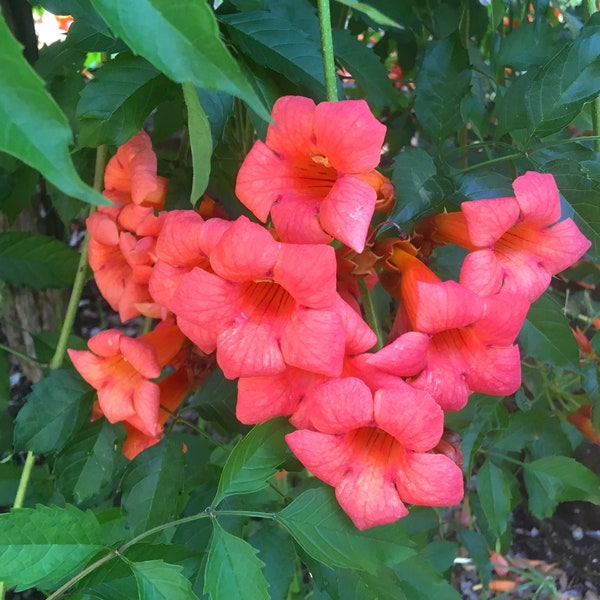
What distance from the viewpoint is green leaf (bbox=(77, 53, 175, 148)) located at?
879 mm

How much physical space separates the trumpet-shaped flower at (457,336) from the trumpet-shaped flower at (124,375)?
0.39 metres

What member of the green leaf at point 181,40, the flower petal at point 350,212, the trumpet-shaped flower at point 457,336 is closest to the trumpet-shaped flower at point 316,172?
the flower petal at point 350,212

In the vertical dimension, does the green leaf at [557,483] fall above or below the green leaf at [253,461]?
below

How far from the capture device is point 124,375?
1000 mm

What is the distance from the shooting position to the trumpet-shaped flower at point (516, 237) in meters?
0.77

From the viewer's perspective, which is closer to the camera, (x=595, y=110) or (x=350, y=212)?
(x=350, y=212)

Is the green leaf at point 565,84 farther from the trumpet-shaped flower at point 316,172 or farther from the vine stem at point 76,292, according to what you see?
the vine stem at point 76,292

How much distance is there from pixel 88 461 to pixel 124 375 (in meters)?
0.19

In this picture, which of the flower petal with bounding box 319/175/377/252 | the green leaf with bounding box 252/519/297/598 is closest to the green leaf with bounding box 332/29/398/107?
the flower petal with bounding box 319/175/377/252

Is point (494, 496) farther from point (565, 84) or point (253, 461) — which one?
point (565, 84)

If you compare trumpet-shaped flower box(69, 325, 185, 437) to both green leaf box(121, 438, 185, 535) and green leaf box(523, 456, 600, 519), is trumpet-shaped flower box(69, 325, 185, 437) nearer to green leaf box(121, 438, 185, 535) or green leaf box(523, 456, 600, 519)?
green leaf box(121, 438, 185, 535)

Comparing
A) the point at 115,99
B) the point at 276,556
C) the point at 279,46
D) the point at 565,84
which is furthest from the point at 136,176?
the point at 276,556

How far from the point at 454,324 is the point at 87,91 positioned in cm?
58

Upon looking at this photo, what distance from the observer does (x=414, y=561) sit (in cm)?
108
